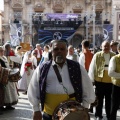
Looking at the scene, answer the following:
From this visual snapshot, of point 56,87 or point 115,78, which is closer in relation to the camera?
point 56,87

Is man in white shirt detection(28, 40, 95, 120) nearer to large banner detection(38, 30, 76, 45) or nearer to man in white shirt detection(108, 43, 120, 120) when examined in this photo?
man in white shirt detection(108, 43, 120, 120)

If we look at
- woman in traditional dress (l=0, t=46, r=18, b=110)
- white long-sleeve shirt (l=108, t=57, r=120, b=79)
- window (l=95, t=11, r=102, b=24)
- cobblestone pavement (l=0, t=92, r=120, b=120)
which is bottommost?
cobblestone pavement (l=0, t=92, r=120, b=120)

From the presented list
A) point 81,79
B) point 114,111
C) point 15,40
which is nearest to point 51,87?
point 81,79

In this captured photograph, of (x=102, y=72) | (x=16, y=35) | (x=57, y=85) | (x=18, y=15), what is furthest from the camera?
(x=18, y=15)

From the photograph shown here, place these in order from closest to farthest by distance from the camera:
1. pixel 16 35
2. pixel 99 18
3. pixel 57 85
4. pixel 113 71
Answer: pixel 57 85 < pixel 113 71 < pixel 16 35 < pixel 99 18

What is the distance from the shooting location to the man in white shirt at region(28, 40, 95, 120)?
343 cm

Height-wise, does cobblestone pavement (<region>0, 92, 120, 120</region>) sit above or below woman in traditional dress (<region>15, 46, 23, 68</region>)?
below

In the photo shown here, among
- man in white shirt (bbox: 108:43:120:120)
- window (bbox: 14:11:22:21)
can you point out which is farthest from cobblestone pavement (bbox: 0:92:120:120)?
window (bbox: 14:11:22:21)

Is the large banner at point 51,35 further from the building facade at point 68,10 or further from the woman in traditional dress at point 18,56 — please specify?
the woman in traditional dress at point 18,56

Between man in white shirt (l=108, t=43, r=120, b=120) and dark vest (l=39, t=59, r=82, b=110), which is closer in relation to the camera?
dark vest (l=39, t=59, r=82, b=110)

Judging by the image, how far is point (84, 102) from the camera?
11.6 ft

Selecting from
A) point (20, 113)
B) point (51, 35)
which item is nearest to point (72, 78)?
point (20, 113)

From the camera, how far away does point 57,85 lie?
11.2 ft

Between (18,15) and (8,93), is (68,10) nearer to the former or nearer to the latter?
(18,15)
